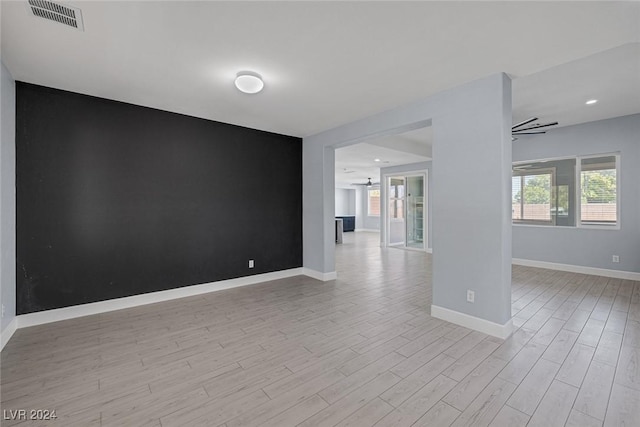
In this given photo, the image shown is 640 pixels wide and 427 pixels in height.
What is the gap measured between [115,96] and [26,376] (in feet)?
9.49

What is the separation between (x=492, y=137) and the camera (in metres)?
2.68

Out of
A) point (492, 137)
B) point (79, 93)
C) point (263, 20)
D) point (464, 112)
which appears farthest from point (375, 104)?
point (79, 93)

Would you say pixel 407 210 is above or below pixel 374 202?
below

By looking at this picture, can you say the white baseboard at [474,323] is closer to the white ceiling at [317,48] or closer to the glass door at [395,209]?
the white ceiling at [317,48]

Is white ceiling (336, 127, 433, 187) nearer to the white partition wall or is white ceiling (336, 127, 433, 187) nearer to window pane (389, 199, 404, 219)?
window pane (389, 199, 404, 219)

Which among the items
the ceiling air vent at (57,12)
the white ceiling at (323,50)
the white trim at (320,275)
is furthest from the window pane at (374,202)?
the ceiling air vent at (57,12)

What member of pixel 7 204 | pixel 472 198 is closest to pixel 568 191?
pixel 472 198

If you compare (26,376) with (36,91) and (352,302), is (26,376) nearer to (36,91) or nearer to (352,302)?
(36,91)

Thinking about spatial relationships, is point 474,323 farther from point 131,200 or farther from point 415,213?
point 415,213

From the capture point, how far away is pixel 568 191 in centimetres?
524

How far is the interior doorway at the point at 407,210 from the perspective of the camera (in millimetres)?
8188

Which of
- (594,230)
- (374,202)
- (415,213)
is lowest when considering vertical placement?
(594,230)

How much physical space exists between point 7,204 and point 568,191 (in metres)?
8.21

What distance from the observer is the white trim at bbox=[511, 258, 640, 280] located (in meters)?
4.47
